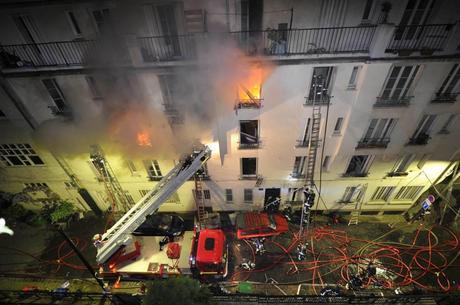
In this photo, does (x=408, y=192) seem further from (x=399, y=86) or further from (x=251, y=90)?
(x=251, y=90)

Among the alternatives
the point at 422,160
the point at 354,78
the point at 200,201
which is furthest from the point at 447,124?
the point at 200,201

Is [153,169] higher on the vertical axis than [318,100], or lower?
lower

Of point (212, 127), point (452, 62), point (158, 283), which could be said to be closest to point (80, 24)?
point (212, 127)

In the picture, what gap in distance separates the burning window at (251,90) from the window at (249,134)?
4.27 ft

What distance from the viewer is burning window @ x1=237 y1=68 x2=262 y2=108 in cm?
1244

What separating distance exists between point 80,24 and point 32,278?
15.6 m

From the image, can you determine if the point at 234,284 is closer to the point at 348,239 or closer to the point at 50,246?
the point at 348,239

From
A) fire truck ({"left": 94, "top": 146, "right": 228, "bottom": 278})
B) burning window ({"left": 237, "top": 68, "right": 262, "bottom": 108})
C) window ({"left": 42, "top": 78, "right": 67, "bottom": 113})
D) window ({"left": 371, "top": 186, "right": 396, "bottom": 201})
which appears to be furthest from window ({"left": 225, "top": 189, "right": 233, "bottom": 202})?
window ({"left": 42, "top": 78, "right": 67, "bottom": 113})

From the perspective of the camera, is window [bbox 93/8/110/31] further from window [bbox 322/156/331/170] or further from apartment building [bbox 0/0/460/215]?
window [bbox 322/156/331/170]

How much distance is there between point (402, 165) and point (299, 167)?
6309 millimetres

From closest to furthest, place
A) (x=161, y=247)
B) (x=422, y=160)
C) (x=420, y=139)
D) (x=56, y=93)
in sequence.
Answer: (x=56, y=93) < (x=420, y=139) < (x=422, y=160) < (x=161, y=247)

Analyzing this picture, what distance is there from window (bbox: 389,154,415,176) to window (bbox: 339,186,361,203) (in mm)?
2308

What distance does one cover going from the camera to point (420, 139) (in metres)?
14.8

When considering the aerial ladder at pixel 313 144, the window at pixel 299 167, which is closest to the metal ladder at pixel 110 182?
the window at pixel 299 167
